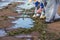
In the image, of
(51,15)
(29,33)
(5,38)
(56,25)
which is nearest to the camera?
(5,38)

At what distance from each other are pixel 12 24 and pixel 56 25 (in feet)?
3.46

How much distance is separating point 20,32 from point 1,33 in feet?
1.30

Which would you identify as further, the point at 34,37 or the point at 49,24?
the point at 49,24

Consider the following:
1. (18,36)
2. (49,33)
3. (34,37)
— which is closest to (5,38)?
(18,36)

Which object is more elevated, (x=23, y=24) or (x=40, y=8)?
(x=40, y=8)

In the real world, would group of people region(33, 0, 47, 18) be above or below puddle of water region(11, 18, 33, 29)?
above

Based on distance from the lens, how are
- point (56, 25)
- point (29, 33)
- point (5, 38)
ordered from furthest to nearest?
point (56, 25), point (29, 33), point (5, 38)

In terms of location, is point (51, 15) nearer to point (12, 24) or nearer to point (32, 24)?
point (32, 24)

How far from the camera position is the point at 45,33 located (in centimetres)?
443

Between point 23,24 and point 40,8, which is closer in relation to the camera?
point 23,24

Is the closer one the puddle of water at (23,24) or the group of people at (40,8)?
the puddle of water at (23,24)

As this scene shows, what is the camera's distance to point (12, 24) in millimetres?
5328

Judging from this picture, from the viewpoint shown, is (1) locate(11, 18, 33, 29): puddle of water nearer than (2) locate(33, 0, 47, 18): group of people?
Yes

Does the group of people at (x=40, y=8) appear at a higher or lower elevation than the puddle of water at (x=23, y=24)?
higher
